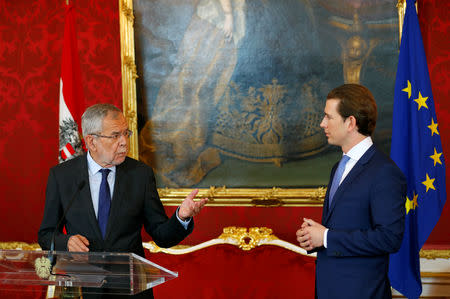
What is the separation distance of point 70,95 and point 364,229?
271cm

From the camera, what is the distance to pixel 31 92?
14.5 ft

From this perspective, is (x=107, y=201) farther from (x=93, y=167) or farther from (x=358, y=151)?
(x=358, y=151)

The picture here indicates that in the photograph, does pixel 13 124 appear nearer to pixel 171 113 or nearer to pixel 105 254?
pixel 171 113

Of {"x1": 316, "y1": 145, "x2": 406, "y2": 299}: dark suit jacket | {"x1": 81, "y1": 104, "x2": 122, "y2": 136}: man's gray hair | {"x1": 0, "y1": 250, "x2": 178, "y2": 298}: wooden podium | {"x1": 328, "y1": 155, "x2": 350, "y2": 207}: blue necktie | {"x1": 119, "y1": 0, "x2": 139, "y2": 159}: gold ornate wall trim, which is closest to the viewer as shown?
{"x1": 0, "y1": 250, "x2": 178, "y2": 298}: wooden podium

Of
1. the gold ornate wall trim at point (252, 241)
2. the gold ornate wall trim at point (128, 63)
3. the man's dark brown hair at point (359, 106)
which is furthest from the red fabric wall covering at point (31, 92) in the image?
the man's dark brown hair at point (359, 106)

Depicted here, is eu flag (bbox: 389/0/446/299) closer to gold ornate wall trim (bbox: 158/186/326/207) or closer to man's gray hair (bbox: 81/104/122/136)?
gold ornate wall trim (bbox: 158/186/326/207)

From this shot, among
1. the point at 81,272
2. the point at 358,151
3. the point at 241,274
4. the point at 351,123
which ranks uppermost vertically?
the point at 351,123

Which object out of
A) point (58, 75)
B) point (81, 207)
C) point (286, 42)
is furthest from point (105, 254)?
point (58, 75)

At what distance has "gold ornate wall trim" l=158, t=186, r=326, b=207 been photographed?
3.99 metres

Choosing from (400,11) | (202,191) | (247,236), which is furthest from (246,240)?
(400,11)

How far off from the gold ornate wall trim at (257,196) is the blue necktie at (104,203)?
1647mm

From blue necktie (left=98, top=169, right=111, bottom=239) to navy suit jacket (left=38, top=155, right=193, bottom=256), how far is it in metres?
0.03

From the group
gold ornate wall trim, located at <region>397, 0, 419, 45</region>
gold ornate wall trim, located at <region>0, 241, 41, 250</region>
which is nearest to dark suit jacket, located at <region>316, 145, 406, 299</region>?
gold ornate wall trim, located at <region>397, 0, 419, 45</region>

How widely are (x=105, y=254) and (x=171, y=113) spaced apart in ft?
7.71
